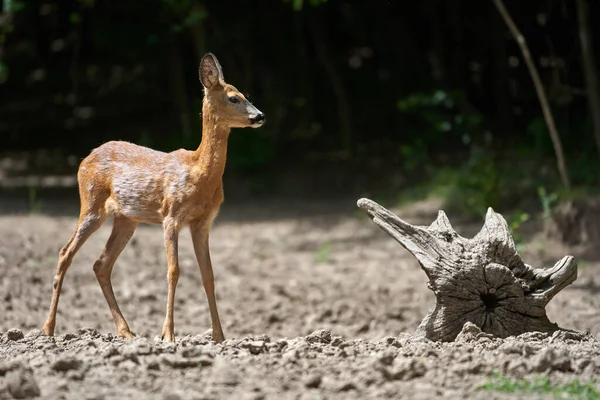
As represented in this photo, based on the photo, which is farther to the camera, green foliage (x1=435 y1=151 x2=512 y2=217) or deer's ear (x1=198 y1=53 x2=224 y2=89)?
green foliage (x1=435 y1=151 x2=512 y2=217)

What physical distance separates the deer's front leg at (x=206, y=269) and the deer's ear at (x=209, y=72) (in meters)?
0.97

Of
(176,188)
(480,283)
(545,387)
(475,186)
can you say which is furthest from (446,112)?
(545,387)

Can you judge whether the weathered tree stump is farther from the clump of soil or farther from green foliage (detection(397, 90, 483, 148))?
green foliage (detection(397, 90, 483, 148))

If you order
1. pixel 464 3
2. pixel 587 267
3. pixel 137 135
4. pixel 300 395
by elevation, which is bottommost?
pixel 300 395

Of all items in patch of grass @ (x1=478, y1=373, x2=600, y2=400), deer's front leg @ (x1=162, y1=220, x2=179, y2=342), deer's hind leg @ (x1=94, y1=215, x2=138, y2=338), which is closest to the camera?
patch of grass @ (x1=478, y1=373, x2=600, y2=400)

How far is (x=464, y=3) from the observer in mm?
18266

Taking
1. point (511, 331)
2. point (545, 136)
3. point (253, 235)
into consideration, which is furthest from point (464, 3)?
point (511, 331)

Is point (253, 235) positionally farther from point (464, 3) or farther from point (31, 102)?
point (31, 102)

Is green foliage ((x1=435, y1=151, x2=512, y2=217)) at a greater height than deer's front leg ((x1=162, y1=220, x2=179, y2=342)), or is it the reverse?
green foliage ((x1=435, y1=151, x2=512, y2=217))

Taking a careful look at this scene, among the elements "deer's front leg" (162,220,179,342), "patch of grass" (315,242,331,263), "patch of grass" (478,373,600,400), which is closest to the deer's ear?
"deer's front leg" (162,220,179,342)

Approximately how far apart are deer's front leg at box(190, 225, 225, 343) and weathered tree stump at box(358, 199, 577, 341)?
46.9 inches

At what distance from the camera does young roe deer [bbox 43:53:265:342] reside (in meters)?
6.81

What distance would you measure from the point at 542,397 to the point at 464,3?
14.1 meters

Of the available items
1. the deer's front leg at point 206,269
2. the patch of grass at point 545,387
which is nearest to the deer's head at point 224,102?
the deer's front leg at point 206,269
